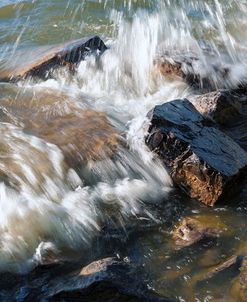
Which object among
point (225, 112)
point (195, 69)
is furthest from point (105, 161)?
point (195, 69)

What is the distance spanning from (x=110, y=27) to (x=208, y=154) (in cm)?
591

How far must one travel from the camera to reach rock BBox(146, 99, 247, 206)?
4.80 metres

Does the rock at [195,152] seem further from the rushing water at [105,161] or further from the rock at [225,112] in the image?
the rock at [225,112]

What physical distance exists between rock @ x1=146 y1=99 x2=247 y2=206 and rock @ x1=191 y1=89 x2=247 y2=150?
0.37 meters

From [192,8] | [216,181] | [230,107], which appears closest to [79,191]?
[216,181]

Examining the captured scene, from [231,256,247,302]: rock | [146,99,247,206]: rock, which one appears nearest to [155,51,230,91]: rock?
[146,99,247,206]: rock

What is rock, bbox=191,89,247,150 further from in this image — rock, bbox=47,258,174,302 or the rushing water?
rock, bbox=47,258,174,302

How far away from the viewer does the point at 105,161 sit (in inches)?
208

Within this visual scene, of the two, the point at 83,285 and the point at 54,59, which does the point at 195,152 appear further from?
the point at 54,59

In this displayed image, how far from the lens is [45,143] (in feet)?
17.9

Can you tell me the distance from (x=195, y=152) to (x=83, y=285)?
6.62 ft

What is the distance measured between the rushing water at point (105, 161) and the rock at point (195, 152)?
0.15m

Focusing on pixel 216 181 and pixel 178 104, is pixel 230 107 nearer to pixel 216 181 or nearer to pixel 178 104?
pixel 178 104

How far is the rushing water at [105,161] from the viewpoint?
4156mm
